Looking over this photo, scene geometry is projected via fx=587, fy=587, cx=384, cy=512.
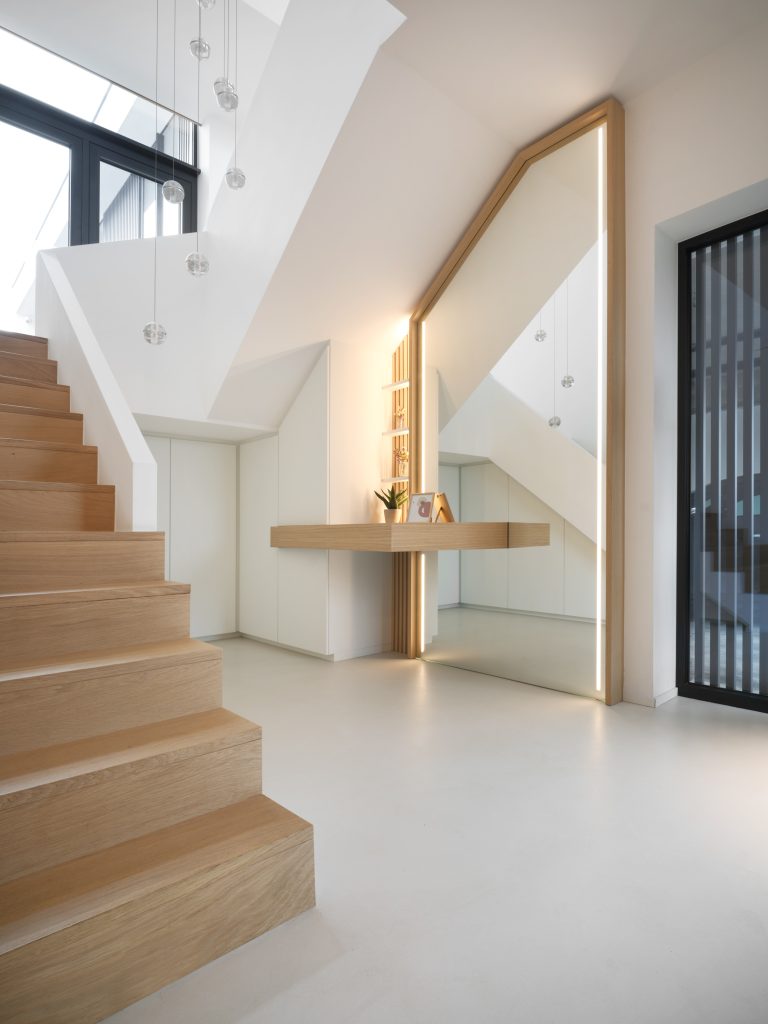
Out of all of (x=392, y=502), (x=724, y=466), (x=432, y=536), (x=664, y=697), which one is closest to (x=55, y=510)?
(x=432, y=536)

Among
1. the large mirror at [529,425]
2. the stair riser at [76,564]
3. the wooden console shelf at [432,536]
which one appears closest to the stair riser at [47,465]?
the stair riser at [76,564]

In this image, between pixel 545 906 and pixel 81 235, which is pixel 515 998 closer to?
pixel 545 906

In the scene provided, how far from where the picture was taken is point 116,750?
4.58ft

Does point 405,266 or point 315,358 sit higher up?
point 405,266

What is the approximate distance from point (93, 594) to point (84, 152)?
15.6 ft

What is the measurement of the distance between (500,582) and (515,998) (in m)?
2.63

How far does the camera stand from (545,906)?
143 centimetres

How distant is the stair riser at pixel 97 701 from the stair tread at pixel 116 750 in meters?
0.02

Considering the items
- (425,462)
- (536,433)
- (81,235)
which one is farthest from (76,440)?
(81,235)

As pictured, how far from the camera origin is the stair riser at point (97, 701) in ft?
4.52

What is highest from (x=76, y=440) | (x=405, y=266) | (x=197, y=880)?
(x=405, y=266)

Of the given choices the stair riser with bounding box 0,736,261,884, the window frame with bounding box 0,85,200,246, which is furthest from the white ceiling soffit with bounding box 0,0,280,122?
the stair riser with bounding box 0,736,261,884

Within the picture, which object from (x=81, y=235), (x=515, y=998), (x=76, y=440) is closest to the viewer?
(x=515, y=998)

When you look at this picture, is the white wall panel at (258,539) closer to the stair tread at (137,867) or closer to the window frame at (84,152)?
the window frame at (84,152)
